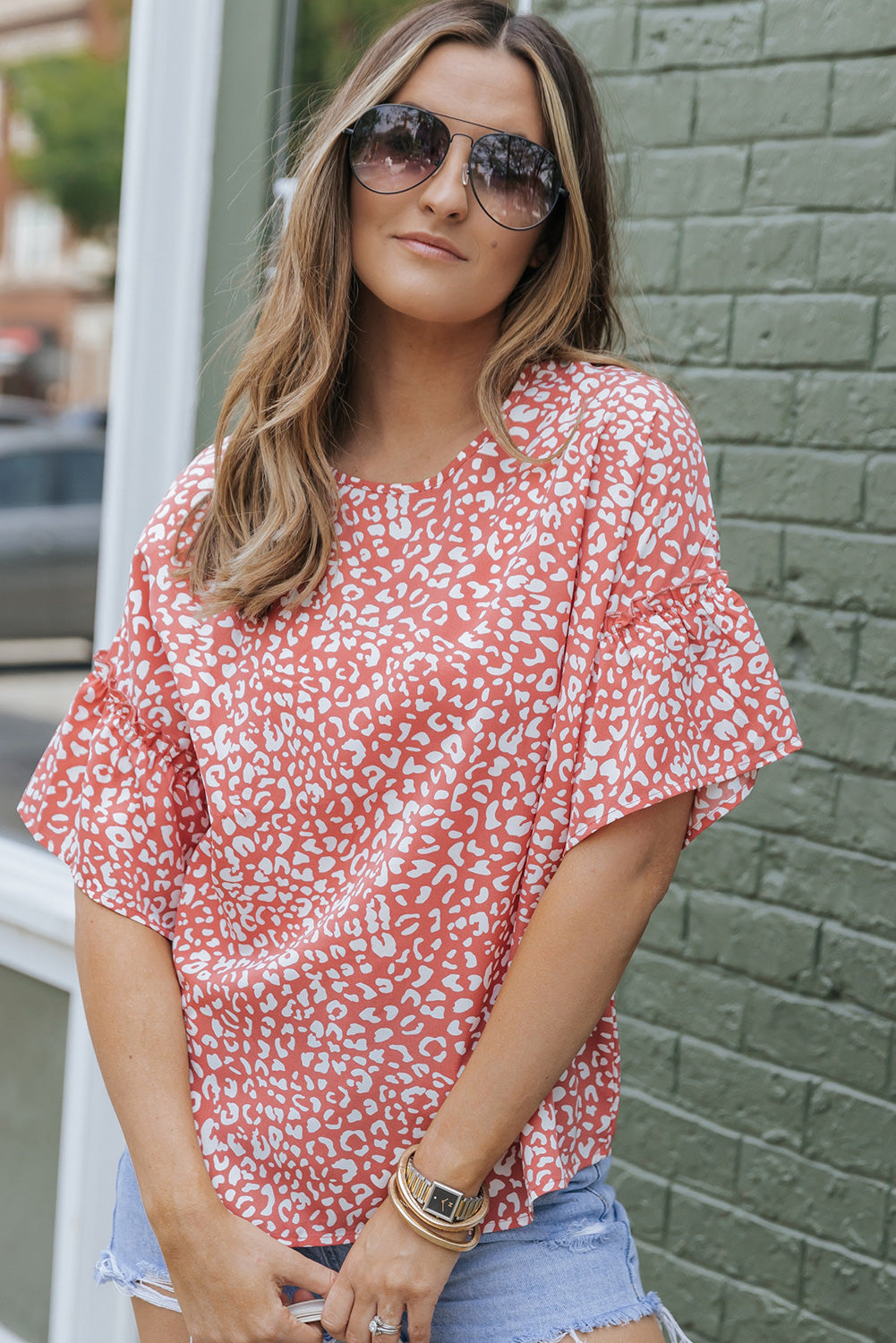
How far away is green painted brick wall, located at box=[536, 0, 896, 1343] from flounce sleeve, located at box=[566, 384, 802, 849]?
95cm

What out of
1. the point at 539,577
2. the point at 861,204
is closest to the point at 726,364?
the point at 861,204

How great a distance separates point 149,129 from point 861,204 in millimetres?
1373

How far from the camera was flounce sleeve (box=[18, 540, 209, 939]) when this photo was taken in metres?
1.64

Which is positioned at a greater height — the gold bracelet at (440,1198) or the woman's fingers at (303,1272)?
the gold bracelet at (440,1198)

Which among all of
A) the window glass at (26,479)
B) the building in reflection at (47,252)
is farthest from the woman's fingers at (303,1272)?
the building in reflection at (47,252)

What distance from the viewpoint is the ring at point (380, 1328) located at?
139cm

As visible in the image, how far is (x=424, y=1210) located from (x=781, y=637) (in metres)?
1.29

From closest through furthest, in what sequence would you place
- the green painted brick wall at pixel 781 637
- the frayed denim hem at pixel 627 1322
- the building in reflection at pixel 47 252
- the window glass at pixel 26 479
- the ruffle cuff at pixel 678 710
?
1. the ruffle cuff at pixel 678 710
2. the frayed denim hem at pixel 627 1322
3. the green painted brick wall at pixel 781 637
4. the window glass at pixel 26 479
5. the building in reflection at pixel 47 252

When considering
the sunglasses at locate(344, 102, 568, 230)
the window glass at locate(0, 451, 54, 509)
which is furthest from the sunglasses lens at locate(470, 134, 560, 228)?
the window glass at locate(0, 451, 54, 509)

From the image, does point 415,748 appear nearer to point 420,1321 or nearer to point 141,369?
point 420,1321

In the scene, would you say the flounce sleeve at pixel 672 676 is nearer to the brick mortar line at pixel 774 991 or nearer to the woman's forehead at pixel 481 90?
the woman's forehead at pixel 481 90

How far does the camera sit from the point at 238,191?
2836 mm

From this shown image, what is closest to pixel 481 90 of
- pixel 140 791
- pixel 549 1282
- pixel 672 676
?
pixel 672 676

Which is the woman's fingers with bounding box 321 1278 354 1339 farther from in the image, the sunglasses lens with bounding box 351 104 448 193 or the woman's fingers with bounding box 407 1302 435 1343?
the sunglasses lens with bounding box 351 104 448 193
